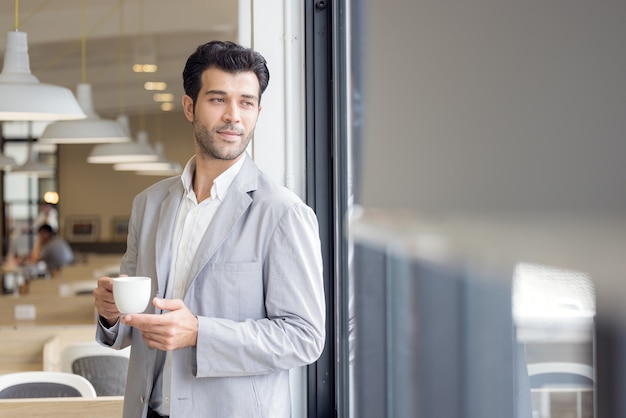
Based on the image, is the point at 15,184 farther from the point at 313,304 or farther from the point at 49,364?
the point at 313,304

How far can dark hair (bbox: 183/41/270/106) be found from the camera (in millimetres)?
1830

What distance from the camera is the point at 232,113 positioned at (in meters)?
1.80

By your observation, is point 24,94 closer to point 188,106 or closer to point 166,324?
point 188,106

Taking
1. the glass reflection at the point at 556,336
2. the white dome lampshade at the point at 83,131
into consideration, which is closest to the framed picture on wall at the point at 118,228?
the white dome lampshade at the point at 83,131

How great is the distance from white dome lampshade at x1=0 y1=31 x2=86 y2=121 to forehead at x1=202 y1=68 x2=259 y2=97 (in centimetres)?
133

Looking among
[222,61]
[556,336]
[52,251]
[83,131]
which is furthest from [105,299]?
[52,251]

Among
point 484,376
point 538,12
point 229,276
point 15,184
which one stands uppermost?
point 15,184

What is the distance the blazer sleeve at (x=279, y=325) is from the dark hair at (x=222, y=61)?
1.05ft

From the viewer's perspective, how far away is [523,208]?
81 centimetres

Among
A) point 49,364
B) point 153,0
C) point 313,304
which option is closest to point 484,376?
point 313,304

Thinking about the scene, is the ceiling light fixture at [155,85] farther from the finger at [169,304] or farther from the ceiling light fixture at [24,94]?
the finger at [169,304]

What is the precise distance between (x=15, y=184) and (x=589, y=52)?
633 inches

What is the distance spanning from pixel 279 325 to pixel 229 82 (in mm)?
519

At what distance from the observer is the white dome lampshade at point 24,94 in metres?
2.95
